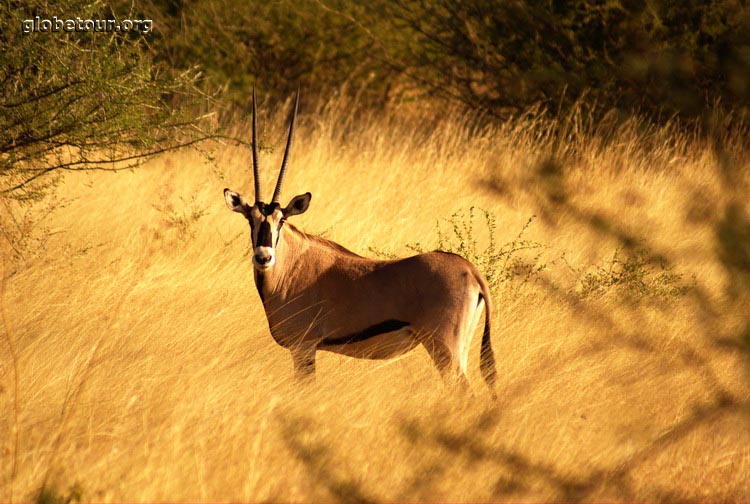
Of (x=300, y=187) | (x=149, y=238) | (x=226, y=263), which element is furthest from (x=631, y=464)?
(x=300, y=187)

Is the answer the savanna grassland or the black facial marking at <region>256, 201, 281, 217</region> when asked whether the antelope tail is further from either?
the black facial marking at <region>256, 201, 281, 217</region>

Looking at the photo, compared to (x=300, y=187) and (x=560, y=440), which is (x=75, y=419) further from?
(x=300, y=187)

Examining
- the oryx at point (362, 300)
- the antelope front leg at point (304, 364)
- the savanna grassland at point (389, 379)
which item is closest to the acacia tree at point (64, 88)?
the savanna grassland at point (389, 379)

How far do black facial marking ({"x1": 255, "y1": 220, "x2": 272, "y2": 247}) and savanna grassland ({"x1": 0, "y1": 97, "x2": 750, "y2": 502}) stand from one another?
647 mm

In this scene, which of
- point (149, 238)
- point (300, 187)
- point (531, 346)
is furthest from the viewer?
point (300, 187)

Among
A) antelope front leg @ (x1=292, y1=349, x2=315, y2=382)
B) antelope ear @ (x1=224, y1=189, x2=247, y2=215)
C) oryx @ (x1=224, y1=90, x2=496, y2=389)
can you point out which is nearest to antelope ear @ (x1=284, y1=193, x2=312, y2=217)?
oryx @ (x1=224, y1=90, x2=496, y2=389)

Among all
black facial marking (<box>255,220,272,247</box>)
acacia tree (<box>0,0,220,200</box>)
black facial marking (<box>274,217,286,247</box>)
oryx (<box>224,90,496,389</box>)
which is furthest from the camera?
acacia tree (<box>0,0,220,200</box>)

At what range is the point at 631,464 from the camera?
4.05m

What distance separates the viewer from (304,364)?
4.99 metres

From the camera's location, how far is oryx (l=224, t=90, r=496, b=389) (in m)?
4.76

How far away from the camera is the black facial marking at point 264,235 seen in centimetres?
494

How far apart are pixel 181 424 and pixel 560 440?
1.63 m

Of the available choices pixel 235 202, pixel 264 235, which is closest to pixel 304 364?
pixel 264 235

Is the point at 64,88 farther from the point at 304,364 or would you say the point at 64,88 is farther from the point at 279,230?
the point at 304,364
